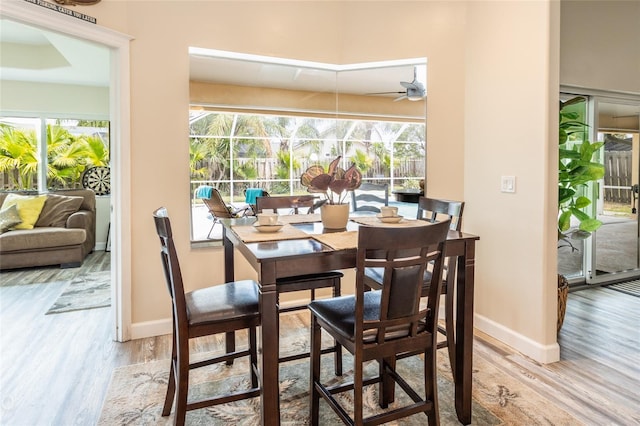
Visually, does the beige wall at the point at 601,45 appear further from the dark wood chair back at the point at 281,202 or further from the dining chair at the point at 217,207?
the dining chair at the point at 217,207

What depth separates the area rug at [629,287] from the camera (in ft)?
13.6

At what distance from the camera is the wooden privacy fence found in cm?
447

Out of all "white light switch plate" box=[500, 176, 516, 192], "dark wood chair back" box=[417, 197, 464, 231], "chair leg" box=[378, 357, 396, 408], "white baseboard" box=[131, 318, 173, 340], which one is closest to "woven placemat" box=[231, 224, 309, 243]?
"chair leg" box=[378, 357, 396, 408]

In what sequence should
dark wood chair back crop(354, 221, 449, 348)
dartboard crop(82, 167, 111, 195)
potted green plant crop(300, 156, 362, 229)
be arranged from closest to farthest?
dark wood chair back crop(354, 221, 449, 348) < potted green plant crop(300, 156, 362, 229) < dartboard crop(82, 167, 111, 195)

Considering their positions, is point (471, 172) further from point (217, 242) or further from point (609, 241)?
point (609, 241)

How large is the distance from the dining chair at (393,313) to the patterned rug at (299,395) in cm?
44

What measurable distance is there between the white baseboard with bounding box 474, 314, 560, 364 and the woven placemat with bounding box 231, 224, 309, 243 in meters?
1.78

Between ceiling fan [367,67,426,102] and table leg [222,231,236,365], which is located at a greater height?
ceiling fan [367,67,426,102]

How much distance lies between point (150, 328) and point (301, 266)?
1.96m

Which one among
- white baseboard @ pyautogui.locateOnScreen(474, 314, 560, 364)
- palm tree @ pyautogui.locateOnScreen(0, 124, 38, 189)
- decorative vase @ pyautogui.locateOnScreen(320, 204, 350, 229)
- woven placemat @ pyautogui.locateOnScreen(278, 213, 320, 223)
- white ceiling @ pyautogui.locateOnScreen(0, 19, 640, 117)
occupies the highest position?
white ceiling @ pyautogui.locateOnScreen(0, 19, 640, 117)

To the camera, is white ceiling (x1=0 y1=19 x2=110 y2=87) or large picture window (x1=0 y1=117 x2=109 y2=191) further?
large picture window (x1=0 y1=117 x2=109 y2=191)

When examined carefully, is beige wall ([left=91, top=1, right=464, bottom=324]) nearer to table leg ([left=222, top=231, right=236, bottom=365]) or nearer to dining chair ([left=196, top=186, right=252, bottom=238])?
dining chair ([left=196, top=186, right=252, bottom=238])

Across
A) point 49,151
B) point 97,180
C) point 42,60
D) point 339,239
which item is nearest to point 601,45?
point 339,239

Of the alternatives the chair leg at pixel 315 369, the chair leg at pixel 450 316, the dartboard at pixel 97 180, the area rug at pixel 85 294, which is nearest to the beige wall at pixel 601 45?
the chair leg at pixel 450 316
